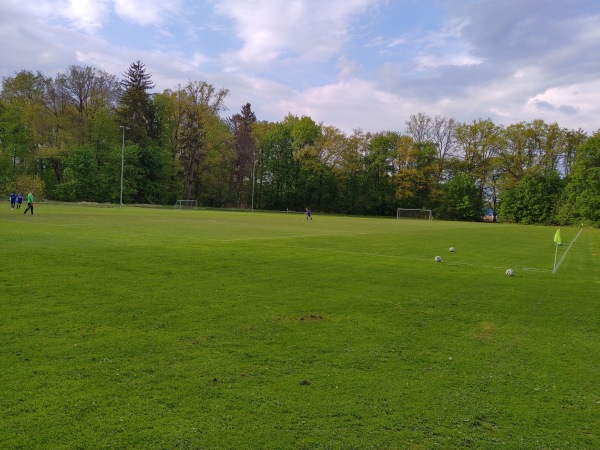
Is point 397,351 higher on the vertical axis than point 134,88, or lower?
lower

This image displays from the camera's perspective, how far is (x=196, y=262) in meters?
12.5

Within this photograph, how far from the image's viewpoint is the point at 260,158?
307 feet

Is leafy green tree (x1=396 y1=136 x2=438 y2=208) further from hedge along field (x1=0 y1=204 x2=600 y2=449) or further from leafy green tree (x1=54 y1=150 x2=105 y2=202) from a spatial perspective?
hedge along field (x1=0 y1=204 x2=600 y2=449)

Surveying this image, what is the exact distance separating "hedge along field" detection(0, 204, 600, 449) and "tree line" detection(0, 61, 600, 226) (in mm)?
60578

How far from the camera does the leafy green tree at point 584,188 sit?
6894 centimetres

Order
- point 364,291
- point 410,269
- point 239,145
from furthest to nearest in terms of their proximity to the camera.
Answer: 1. point 239,145
2. point 410,269
3. point 364,291

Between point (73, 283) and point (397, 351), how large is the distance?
658 cm

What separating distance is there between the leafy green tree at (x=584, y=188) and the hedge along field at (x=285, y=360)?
6923 cm

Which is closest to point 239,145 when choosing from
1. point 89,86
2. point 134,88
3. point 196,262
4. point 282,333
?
point 134,88

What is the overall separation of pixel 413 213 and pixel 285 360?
81.3m

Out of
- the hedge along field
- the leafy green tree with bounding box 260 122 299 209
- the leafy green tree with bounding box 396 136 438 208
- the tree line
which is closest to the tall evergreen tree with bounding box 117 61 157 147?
the tree line

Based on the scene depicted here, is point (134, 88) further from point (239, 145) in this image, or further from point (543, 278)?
point (543, 278)

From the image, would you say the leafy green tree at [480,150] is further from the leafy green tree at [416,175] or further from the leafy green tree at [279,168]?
the leafy green tree at [279,168]

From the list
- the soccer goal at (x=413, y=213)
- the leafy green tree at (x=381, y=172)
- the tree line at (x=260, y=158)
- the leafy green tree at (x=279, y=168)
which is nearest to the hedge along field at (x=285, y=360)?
the tree line at (x=260, y=158)
